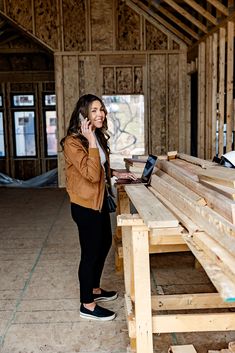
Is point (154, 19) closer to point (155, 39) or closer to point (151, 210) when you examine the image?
point (155, 39)

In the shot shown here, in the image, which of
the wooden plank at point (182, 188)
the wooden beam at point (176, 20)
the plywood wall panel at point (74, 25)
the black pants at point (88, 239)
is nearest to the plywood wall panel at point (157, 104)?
the wooden beam at point (176, 20)

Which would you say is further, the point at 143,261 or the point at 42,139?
the point at 42,139

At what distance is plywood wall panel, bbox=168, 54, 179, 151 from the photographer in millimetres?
8773

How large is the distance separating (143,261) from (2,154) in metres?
10.7

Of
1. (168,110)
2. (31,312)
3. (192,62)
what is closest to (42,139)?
(168,110)

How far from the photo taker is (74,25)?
8508 mm

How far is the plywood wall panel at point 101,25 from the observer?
848cm

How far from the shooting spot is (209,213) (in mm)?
1728

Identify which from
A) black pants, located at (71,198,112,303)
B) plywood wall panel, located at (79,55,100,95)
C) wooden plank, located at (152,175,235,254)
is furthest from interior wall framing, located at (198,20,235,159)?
A: wooden plank, located at (152,175,235,254)

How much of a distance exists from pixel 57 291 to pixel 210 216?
2060 millimetres

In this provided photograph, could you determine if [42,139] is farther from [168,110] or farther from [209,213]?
[209,213]

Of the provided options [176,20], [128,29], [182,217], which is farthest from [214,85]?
[182,217]

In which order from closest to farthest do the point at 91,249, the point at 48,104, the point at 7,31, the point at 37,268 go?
the point at 91,249 → the point at 37,268 → the point at 7,31 → the point at 48,104

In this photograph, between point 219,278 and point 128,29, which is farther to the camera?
point 128,29
